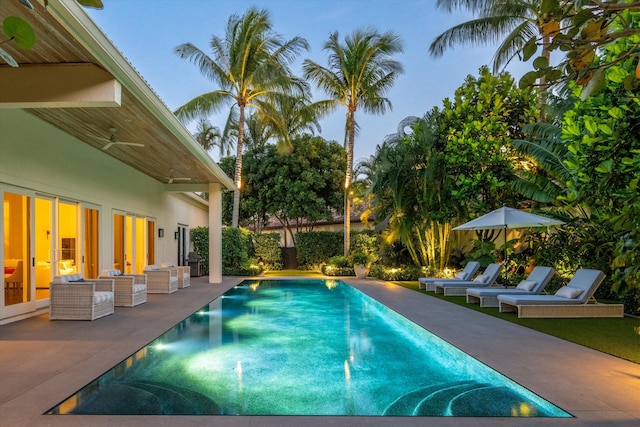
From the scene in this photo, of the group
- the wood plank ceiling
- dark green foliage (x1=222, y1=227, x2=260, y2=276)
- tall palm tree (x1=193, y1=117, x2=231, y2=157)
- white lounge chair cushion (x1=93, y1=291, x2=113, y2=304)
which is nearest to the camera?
the wood plank ceiling

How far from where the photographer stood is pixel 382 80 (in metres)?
20.2

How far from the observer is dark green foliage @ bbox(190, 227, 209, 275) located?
20.5m

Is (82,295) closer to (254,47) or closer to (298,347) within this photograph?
(298,347)

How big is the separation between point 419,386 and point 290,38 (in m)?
17.5

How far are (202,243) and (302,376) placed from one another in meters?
16.0

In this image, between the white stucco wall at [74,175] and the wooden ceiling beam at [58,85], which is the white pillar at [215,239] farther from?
the wooden ceiling beam at [58,85]

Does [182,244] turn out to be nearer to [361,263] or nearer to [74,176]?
[361,263]

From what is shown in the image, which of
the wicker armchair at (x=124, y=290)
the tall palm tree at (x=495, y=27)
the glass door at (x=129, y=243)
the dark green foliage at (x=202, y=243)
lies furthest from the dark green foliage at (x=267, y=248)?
the wicker armchair at (x=124, y=290)

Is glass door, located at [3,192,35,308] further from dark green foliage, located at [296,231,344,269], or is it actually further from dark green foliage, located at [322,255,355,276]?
dark green foliage, located at [296,231,344,269]

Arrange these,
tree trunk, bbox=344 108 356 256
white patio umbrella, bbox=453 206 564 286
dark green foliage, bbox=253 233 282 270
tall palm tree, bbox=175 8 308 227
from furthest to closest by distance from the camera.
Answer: dark green foliage, bbox=253 233 282 270
tree trunk, bbox=344 108 356 256
tall palm tree, bbox=175 8 308 227
white patio umbrella, bbox=453 206 564 286

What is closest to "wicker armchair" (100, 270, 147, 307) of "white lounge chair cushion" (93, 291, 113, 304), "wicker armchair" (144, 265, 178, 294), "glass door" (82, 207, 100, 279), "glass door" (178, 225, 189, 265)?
"white lounge chair cushion" (93, 291, 113, 304)

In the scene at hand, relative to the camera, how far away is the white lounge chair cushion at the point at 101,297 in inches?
330

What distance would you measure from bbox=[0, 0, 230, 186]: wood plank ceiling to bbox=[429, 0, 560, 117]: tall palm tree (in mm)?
10707

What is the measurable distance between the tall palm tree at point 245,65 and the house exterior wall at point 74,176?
5.11 m
